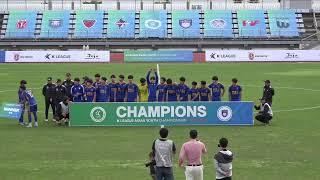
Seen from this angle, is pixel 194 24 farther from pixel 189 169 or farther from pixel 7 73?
pixel 189 169

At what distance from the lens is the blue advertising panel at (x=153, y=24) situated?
78.1 m

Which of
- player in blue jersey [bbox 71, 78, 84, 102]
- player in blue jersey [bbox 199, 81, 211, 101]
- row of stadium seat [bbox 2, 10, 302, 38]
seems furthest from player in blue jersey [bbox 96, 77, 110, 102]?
row of stadium seat [bbox 2, 10, 302, 38]

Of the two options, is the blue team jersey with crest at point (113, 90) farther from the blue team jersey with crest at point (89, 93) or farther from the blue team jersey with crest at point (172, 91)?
the blue team jersey with crest at point (172, 91)

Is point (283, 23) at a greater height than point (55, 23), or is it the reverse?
point (55, 23)

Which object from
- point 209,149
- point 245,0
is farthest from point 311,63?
point 209,149

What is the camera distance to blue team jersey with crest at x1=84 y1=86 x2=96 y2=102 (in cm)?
2184

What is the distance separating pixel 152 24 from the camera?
265 ft

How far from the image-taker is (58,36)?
7806cm

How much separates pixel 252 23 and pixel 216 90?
198 feet

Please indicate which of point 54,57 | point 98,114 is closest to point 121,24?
point 54,57

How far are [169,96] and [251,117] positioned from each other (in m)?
3.26

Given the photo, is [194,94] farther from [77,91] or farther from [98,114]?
[77,91]

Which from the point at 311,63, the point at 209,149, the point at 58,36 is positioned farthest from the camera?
the point at 58,36

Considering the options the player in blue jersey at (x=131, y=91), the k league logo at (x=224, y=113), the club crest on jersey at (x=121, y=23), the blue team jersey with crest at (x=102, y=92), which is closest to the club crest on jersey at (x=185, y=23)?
the club crest on jersey at (x=121, y=23)
